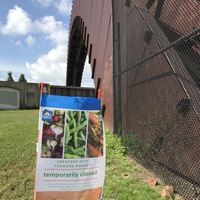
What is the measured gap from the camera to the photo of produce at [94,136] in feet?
11.1

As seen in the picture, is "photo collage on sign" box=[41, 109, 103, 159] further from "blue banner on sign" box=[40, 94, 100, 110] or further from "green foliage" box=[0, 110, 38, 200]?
"green foliage" box=[0, 110, 38, 200]

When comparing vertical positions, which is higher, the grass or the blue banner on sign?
the blue banner on sign

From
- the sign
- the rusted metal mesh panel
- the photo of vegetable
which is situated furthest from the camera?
the rusted metal mesh panel

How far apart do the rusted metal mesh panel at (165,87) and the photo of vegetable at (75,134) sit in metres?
1.58

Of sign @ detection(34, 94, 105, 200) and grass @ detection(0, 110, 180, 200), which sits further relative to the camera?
grass @ detection(0, 110, 180, 200)

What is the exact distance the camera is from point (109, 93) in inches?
325

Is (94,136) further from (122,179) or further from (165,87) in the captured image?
(165,87)

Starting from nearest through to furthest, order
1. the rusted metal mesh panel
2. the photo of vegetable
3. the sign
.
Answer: the sign → the photo of vegetable → the rusted metal mesh panel

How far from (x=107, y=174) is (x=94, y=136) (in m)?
1.97

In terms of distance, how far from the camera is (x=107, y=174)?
523cm

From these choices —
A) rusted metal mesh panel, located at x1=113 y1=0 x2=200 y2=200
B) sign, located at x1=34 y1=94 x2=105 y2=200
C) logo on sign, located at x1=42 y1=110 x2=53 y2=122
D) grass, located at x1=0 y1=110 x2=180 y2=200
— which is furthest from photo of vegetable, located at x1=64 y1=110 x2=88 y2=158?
rusted metal mesh panel, located at x1=113 y1=0 x2=200 y2=200

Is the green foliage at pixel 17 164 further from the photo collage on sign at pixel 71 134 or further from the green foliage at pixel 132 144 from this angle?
the green foliage at pixel 132 144

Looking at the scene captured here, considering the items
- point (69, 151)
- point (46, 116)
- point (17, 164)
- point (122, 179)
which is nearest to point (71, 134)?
point (69, 151)

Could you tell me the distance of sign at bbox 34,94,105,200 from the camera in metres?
3.18
